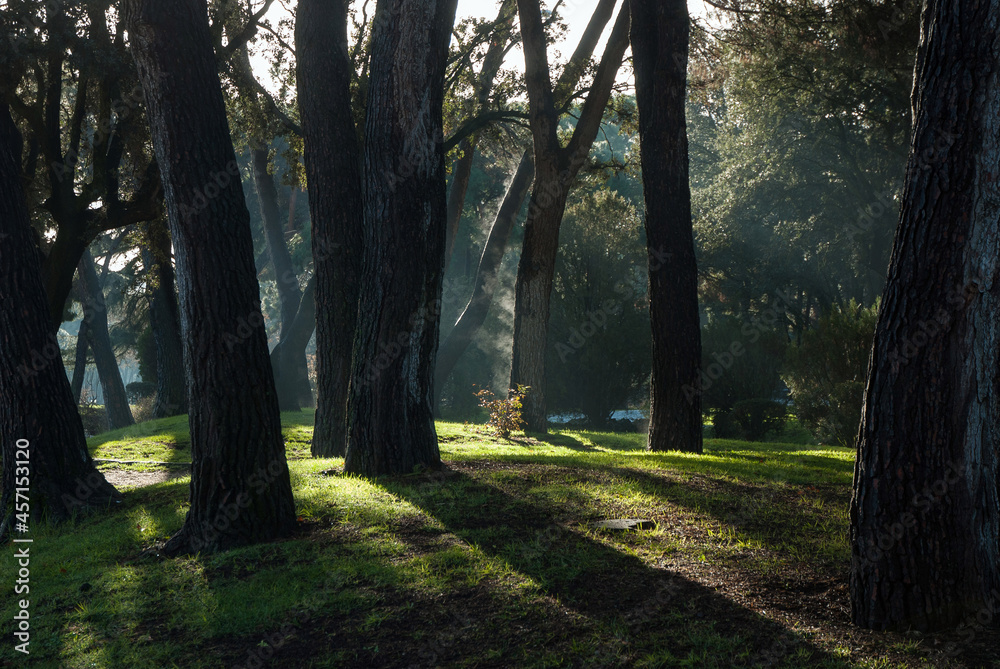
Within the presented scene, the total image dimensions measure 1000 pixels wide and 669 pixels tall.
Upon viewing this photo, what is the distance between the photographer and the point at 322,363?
10055mm

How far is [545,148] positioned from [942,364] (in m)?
11.8

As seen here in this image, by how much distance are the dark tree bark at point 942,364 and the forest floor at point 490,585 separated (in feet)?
0.93

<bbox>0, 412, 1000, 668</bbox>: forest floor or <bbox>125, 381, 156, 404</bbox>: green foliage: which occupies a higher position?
<bbox>125, 381, 156, 404</bbox>: green foliage

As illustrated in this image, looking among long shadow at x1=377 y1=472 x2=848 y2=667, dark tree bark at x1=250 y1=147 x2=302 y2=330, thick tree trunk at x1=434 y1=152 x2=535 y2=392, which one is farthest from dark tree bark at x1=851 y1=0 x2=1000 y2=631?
dark tree bark at x1=250 y1=147 x2=302 y2=330

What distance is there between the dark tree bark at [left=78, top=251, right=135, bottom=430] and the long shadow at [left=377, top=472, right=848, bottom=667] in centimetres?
2331

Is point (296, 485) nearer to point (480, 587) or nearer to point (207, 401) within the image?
point (207, 401)

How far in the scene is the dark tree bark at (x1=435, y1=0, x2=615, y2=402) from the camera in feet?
51.8

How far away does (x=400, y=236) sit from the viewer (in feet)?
24.5

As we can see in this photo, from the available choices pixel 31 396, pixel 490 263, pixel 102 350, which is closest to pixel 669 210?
pixel 31 396

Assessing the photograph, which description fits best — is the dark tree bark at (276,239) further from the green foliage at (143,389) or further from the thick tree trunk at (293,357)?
the green foliage at (143,389)

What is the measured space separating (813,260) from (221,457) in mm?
30347

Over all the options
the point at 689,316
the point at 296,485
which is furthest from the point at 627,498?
the point at 689,316

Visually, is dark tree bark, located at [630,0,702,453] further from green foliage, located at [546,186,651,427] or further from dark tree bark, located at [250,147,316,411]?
dark tree bark, located at [250,147,316,411]

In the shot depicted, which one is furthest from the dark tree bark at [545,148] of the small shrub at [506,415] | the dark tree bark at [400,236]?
the dark tree bark at [400,236]
